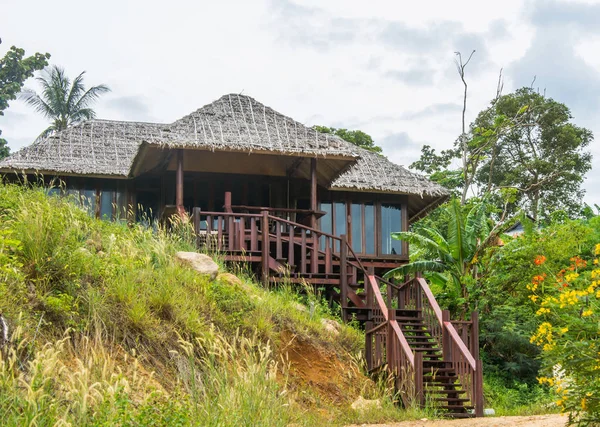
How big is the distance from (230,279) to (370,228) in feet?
25.8

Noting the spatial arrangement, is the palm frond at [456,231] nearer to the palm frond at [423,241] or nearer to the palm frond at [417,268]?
the palm frond at [423,241]

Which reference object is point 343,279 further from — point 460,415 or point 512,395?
point 460,415

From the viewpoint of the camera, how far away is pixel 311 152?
1639cm

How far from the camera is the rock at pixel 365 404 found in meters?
11.1

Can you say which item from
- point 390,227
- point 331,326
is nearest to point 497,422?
point 331,326

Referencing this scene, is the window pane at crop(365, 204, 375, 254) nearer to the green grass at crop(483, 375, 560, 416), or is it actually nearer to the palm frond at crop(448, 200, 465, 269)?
the palm frond at crop(448, 200, 465, 269)

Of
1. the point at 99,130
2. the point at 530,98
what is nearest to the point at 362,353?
the point at 99,130

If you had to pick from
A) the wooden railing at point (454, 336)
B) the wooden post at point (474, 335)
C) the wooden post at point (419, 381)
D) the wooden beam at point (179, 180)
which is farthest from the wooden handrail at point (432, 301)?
the wooden beam at point (179, 180)

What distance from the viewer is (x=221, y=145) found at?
632 inches

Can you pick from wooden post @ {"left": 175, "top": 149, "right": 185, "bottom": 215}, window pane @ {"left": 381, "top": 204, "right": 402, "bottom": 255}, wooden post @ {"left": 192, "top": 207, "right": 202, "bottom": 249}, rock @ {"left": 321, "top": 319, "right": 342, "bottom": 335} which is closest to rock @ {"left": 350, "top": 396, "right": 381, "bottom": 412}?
rock @ {"left": 321, "top": 319, "right": 342, "bottom": 335}

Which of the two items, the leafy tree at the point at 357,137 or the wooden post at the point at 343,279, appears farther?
the leafy tree at the point at 357,137

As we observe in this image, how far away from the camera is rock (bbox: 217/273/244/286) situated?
42.4ft

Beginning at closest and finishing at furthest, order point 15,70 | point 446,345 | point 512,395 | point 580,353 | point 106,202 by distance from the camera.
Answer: point 580,353 < point 446,345 < point 512,395 < point 106,202 < point 15,70

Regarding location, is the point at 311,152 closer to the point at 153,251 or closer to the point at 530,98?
the point at 153,251
